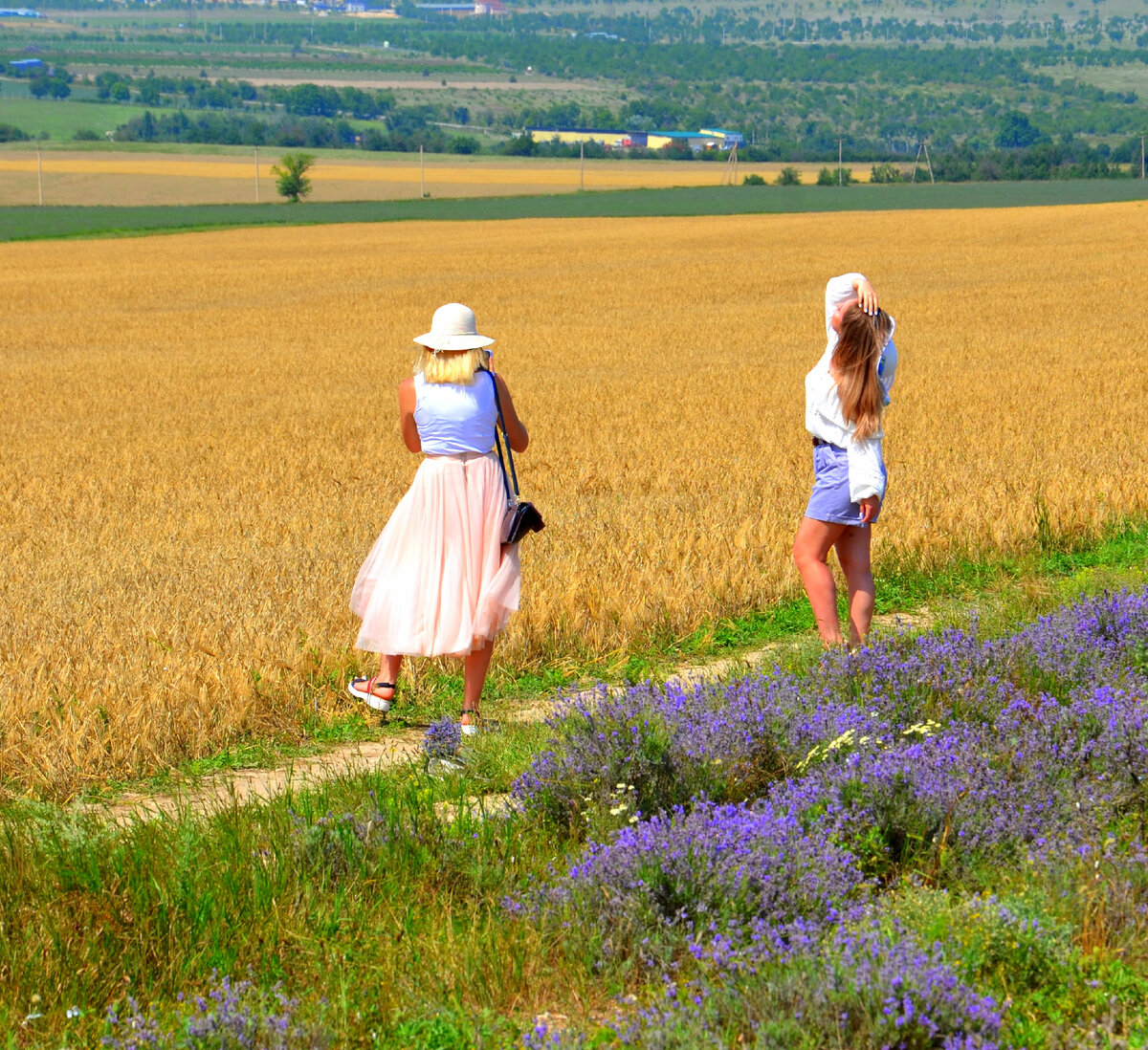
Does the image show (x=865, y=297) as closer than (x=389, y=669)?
Yes

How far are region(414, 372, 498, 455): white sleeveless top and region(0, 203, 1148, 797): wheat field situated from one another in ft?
4.35

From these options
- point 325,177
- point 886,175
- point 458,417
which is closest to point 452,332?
point 458,417

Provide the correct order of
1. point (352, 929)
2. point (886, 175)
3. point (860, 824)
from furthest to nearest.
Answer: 1. point (886, 175)
2. point (860, 824)
3. point (352, 929)

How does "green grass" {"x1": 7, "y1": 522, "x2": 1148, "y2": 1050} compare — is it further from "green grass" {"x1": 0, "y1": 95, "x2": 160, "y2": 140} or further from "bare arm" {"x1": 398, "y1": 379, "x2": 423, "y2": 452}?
"green grass" {"x1": 0, "y1": 95, "x2": 160, "y2": 140}

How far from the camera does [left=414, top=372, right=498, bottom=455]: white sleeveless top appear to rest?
5766mm

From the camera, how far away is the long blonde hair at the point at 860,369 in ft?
19.6

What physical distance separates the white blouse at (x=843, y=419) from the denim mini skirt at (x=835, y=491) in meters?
0.05

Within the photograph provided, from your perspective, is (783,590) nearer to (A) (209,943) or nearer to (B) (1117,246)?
(A) (209,943)

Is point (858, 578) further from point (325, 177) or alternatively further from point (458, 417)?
point (325, 177)

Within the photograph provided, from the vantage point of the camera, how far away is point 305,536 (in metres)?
9.58

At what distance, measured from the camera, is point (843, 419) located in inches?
239

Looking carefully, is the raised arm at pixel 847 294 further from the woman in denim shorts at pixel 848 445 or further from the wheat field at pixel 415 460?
the wheat field at pixel 415 460

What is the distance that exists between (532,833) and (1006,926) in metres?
1.56

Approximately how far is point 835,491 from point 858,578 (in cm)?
45
